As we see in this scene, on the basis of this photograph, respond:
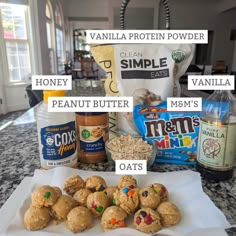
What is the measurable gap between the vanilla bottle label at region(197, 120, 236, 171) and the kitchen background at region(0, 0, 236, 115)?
373 centimetres

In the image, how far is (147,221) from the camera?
1.09 feet

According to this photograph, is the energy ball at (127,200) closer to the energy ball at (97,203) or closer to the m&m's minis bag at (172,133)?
the energy ball at (97,203)

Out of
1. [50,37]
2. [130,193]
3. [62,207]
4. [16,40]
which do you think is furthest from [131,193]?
[50,37]

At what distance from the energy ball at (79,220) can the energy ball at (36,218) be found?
0.03m

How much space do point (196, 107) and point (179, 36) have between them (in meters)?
0.19

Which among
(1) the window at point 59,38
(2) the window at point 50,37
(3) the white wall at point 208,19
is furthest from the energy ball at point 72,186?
(3) the white wall at point 208,19

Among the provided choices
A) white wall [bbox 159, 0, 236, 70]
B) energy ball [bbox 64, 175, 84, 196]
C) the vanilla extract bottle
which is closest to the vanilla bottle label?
the vanilla extract bottle

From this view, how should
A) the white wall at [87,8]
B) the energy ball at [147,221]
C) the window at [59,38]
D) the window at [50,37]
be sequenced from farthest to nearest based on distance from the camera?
the white wall at [87,8]
the window at [59,38]
the window at [50,37]
the energy ball at [147,221]

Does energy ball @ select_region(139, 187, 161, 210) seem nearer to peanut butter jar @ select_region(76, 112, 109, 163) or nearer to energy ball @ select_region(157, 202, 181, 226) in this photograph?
energy ball @ select_region(157, 202, 181, 226)

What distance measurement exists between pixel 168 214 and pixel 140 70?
0.38 m

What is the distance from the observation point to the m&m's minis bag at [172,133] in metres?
0.55

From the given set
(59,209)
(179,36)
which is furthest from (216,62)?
(59,209)

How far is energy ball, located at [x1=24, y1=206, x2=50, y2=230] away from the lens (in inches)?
13.5

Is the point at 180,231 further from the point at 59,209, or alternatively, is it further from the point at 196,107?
the point at 196,107
